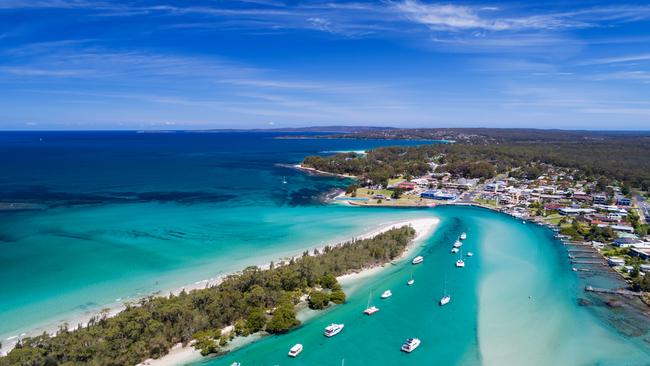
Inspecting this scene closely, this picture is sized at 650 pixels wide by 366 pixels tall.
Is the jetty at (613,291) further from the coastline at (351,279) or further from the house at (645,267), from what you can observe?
the coastline at (351,279)

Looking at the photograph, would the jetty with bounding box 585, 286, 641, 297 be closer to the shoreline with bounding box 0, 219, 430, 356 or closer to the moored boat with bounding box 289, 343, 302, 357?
the moored boat with bounding box 289, 343, 302, 357

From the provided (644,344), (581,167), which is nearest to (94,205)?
(644,344)

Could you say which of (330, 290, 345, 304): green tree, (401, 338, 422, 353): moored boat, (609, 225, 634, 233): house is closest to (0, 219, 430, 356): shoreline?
(330, 290, 345, 304): green tree

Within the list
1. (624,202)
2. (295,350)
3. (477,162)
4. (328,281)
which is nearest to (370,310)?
(328,281)

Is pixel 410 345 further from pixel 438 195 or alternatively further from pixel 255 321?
pixel 438 195

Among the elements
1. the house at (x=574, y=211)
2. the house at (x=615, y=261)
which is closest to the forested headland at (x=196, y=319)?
the house at (x=615, y=261)
